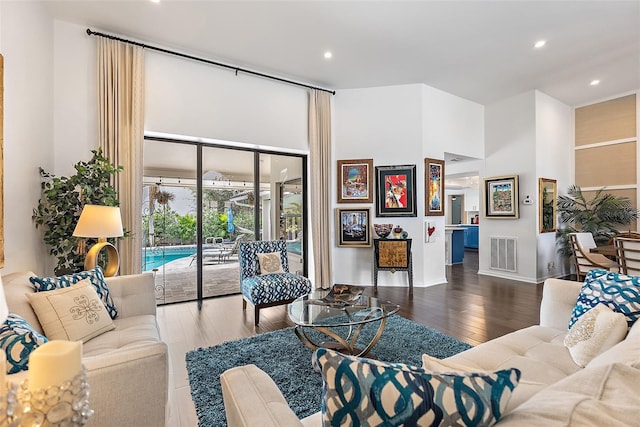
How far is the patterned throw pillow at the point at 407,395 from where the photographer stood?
2.09ft

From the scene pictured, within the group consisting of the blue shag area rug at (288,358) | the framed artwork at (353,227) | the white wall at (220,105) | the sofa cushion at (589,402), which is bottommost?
the blue shag area rug at (288,358)

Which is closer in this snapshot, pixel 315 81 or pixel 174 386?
pixel 174 386

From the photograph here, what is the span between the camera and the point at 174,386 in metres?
2.11

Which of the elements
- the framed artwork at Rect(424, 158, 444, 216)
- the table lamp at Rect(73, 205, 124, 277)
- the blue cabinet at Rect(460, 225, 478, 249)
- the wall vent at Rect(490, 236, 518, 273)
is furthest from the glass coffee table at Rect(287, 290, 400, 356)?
the blue cabinet at Rect(460, 225, 478, 249)

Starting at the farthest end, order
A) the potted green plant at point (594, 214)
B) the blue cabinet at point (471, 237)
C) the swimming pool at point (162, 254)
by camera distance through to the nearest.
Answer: the blue cabinet at point (471, 237) → the potted green plant at point (594, 214) → the swimming pool at point (162, 254)

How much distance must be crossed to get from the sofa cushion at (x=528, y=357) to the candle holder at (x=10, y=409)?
5.64 feet

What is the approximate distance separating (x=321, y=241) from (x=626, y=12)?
473 cm

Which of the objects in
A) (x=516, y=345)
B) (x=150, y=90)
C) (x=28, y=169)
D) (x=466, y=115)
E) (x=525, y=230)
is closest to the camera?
(x=516, y=345)

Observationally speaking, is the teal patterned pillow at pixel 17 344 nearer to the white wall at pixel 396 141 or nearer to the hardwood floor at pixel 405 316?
the hardwood floor at pixel 405 316

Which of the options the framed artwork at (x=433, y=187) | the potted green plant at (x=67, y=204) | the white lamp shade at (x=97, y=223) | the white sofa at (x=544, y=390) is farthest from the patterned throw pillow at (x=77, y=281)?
the framed artwork at (x=433, y=187)

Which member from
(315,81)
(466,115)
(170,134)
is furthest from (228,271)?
(466,115)

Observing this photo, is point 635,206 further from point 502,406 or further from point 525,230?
point 502,406

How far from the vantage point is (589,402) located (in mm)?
593

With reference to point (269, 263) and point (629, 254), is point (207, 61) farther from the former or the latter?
point (629, 254)
